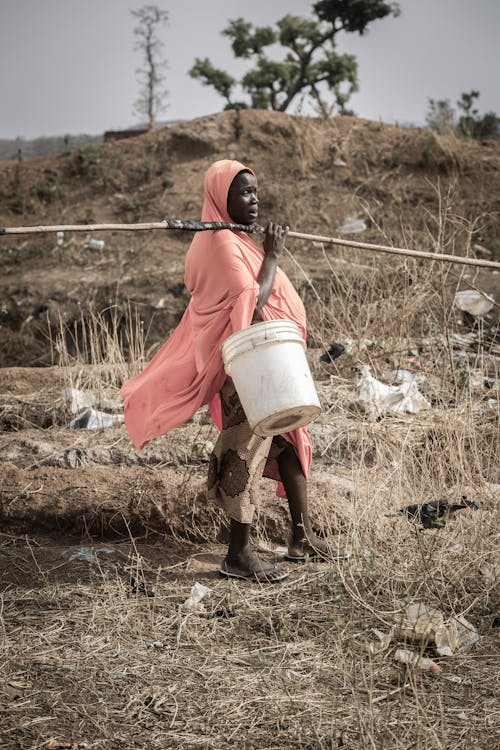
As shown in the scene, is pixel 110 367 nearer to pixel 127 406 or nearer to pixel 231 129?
pixel 127 406

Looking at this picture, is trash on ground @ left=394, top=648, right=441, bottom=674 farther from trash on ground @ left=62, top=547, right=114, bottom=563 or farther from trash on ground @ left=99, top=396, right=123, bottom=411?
trash on ground @ left=99, top=396, right=123, bottom=411

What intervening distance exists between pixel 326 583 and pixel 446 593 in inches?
16.6

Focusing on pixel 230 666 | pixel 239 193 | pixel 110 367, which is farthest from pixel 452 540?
pixel 110 367

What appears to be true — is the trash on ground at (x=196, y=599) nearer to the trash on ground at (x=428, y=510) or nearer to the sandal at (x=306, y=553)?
the sandal at (x=306, y=553)

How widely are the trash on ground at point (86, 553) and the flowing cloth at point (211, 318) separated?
510 millimetres

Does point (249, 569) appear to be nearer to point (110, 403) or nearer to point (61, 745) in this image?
point (61, 745)

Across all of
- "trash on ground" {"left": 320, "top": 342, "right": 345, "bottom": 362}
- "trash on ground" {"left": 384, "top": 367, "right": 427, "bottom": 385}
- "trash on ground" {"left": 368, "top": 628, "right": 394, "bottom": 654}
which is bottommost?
"trash on ground" {"left": 368, "top": 628, "right": 394, "bottom": 654}

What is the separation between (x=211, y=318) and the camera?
3.02 m

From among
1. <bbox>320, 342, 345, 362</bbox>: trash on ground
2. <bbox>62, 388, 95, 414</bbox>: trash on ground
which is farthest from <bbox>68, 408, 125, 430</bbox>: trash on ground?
<bbox>320, 342, 345, 362</bbox>: trash on ground

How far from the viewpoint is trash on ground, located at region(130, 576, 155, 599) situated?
9.50 ft

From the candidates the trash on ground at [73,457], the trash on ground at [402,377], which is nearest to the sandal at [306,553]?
the trash on ground at [73,457]

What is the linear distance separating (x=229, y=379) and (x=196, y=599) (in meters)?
0.81

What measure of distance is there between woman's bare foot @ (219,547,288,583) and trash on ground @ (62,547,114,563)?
1.75 ft

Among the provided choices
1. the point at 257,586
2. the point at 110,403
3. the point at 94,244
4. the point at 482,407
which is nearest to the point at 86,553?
the point at 257,586
